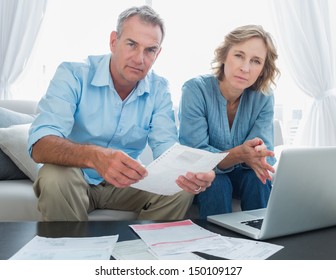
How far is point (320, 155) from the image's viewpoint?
949 mm

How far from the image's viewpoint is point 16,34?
2719mm

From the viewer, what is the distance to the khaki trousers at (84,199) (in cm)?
127

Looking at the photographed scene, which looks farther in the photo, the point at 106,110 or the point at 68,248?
the point at 106,110

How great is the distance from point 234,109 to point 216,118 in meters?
0.13

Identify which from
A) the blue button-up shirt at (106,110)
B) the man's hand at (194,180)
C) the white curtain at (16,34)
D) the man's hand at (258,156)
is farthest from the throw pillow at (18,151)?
the white curtain at (16,34)

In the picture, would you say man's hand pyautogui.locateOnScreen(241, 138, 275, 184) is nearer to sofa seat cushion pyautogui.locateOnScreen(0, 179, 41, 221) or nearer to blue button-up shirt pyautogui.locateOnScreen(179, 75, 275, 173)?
blue button-up shirt pyautogui.locateOnScreen(179, 75, 275, 173)

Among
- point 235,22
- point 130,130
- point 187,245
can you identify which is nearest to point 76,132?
point 130,130

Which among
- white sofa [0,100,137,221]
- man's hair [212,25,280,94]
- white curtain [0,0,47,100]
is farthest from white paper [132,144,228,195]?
white curtain [0,0,47,100]

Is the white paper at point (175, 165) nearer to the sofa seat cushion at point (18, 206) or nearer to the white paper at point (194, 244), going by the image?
the white paper at point (194, 244)

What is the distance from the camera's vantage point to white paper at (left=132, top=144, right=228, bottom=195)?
99 centimetres

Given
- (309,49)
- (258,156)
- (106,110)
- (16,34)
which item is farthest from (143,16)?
(309,49)

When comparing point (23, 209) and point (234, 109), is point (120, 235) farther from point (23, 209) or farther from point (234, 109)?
point (234, 109)
